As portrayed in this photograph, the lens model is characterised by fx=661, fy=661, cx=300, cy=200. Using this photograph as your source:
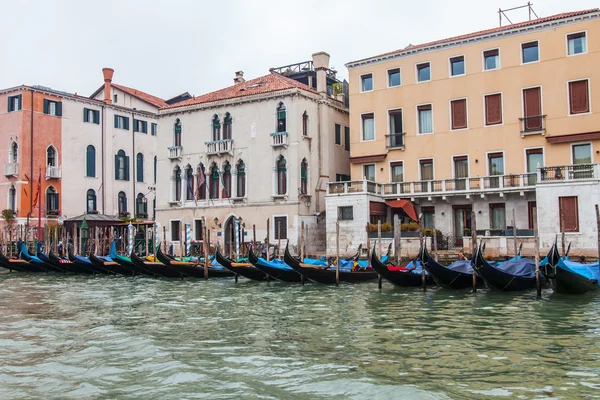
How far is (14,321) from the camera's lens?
9.88 m

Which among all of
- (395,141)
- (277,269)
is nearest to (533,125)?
(395,141)

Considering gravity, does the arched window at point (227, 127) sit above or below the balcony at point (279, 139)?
above

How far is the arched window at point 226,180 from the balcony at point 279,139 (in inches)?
86.8

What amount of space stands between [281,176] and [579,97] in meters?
9.75

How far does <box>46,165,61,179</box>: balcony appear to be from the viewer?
27.0m

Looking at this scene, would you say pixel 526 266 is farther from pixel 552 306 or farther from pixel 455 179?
pixel 455 179

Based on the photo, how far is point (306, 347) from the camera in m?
7.57

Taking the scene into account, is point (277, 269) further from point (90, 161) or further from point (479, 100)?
point (90, 161)

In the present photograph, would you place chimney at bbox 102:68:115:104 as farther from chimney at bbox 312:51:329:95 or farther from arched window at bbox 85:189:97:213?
chimney at bbox 312:51:329:95

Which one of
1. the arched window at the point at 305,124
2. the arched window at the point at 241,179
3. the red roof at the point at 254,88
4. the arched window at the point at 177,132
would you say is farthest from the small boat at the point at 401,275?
the arched window at the point at 177,132

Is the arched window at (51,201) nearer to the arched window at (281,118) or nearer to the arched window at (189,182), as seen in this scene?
the arched window at (189,182)

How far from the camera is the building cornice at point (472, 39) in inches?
733

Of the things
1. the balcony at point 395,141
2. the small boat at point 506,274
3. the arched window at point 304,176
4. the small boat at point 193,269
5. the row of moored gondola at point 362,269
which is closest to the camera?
the row of moored gondola at point 362,269

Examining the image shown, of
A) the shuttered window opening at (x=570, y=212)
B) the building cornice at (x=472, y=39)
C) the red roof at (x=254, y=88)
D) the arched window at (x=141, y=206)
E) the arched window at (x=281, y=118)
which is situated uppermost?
the building cornice at (x=472, y=39)
